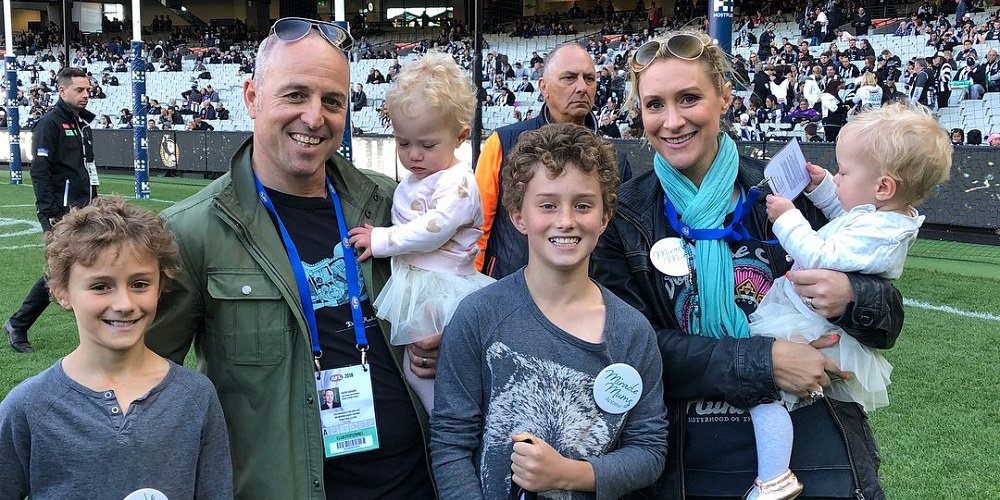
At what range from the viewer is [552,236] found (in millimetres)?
2059

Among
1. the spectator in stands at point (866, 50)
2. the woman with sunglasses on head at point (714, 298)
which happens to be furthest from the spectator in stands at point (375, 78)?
the woman with sunglasses on head at point (714, 298)

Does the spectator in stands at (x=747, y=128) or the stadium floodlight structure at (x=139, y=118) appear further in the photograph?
the stadium floodlight structure at (x=139, y=118)

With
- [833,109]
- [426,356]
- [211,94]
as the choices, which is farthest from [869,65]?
[211,94]

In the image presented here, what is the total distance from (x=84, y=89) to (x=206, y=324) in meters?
7.73

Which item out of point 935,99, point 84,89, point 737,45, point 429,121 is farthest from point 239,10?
point 429,121

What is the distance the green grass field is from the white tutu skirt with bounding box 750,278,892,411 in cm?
235

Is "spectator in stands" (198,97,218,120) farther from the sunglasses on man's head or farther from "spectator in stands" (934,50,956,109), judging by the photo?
the sunglasses on man's head

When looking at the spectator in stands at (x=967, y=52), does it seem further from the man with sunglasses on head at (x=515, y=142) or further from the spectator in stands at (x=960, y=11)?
the man with sunglasses on head at (x=515, y=142)

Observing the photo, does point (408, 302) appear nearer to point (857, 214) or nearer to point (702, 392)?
point (702, 392)

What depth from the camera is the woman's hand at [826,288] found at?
2.19 meters

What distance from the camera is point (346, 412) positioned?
2238 mm

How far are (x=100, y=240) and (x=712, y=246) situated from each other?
1518 millimetres

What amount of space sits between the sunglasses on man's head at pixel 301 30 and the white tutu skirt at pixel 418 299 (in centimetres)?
66

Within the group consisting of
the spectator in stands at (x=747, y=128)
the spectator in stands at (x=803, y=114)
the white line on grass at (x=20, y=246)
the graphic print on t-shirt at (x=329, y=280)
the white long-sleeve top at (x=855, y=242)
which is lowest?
the white line on grass at (x=20, y=246)
